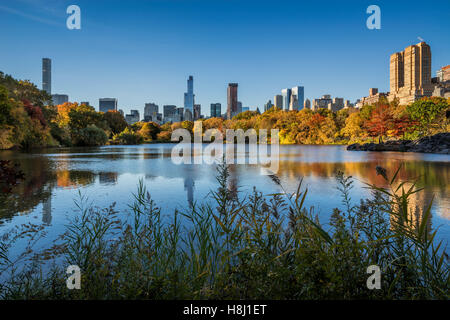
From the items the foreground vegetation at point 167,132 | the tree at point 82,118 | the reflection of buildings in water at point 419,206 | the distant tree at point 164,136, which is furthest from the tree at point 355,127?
the tree at point 82,118

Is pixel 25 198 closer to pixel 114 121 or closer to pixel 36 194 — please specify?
pixel 36 194

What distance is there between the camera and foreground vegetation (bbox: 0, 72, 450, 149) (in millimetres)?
25156

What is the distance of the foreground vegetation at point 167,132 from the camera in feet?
82.5

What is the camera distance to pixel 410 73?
228 feet

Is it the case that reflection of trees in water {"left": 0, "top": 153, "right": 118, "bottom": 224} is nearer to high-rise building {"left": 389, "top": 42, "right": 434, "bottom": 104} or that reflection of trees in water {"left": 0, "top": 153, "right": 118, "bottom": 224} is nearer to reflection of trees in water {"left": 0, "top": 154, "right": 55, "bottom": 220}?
reflection of trees in water {"left": 0, "top": 154, "right": 55, "bottom": 220}

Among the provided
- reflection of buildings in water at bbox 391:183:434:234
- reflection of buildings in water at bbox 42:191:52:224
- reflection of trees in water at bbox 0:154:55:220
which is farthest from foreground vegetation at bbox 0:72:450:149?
reflection of buildings in water at bbox 391:183:434:234

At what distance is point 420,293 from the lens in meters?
1.90

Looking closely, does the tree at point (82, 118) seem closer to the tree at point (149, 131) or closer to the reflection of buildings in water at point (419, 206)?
the tree at point (149, 131)

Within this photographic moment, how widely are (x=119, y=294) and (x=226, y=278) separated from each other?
2.46 ft

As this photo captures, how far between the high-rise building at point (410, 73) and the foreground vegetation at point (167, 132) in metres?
12.5

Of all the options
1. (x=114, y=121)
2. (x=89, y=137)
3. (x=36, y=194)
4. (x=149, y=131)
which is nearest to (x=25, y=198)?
(x=36, y=194)

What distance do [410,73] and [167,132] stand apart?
2496 inches

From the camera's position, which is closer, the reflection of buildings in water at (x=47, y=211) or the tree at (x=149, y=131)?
the reflection of buildings in water at (x=47, y=211)
